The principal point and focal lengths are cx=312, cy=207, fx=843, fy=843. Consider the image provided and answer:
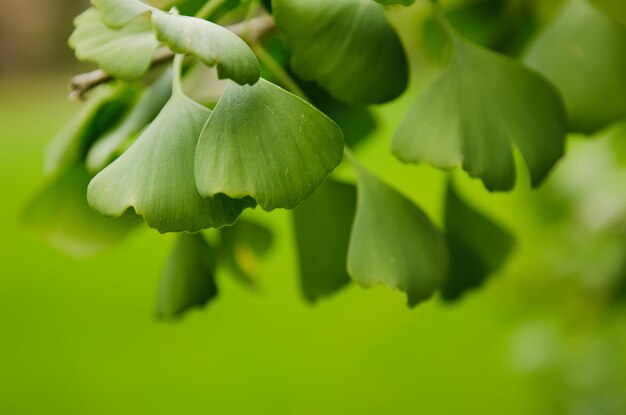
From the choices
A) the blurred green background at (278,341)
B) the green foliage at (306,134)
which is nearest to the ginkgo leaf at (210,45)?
the green foliage at (306,134)

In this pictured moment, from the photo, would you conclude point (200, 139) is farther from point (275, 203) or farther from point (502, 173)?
point (502, 173)

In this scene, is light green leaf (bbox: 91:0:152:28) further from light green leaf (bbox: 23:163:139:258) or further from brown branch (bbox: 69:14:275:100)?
light green leaf (bbox: 23:163:139:258)

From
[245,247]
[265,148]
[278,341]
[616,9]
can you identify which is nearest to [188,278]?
[245,247]

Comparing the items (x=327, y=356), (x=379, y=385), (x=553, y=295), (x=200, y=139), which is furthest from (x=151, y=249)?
(x=200, y=139)

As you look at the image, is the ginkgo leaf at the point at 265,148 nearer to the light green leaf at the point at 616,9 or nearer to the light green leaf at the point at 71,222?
the light green leaf at the point at 71,222

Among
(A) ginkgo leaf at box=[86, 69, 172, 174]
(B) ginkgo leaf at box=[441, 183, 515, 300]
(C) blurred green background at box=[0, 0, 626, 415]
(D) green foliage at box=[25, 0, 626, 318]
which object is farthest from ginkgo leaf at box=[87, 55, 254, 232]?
(C) blurred green background at box=[0, 0, 626, 415]

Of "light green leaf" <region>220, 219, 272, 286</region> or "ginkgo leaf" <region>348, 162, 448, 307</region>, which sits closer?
"ginkgo leaf" <region>348, 162, 448, 307</region>
